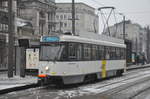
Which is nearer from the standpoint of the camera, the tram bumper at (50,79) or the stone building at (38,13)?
the tram bumper at (50,79)

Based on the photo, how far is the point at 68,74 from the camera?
1477 cm

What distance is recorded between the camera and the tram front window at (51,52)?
14648mm

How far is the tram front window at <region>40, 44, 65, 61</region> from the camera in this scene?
48.1ft

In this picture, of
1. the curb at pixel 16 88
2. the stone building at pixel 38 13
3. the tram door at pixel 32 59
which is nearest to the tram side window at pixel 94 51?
the curb at pixel 16 88

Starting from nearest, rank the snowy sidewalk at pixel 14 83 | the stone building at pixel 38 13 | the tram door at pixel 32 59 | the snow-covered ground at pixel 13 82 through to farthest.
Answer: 1. the snowy sidewalk at pixel 14 83
2. the snow-covered ground at pixel 13 82
3. the tram door at pixel 32 59
4. the stone building at pixel 38 13

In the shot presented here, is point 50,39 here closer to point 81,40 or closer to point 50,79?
point 81,40

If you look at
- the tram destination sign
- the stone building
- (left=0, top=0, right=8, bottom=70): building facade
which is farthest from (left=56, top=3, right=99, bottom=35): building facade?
the tram destination sign

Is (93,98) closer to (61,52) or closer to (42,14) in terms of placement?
(61,52)

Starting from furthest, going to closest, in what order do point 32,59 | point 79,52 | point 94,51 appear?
point 32,59, point 94,51, point 79,52

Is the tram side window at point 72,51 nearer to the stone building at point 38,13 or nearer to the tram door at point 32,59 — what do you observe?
the tram door at point 32,59

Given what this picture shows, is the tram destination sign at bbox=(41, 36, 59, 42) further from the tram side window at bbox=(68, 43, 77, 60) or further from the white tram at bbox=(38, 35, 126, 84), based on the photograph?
the tram side window at bbox=(68, 43, 77, 60)

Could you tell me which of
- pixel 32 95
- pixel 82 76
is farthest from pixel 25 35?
pixel 32 95

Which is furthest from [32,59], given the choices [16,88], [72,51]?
[16,88]

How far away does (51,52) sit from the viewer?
14.9m
